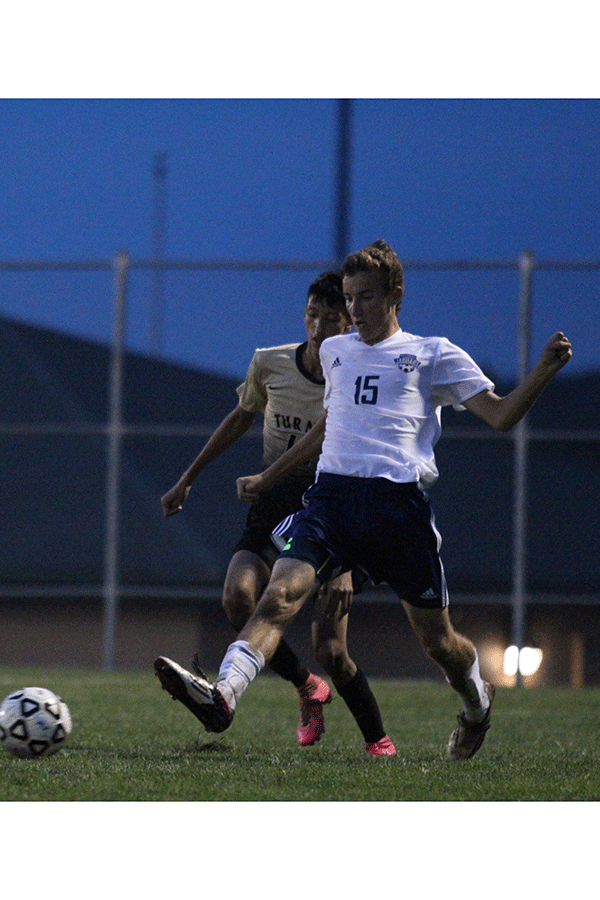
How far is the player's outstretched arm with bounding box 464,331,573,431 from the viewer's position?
4031mm

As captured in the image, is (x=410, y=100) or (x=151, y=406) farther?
(x=410, y=100)

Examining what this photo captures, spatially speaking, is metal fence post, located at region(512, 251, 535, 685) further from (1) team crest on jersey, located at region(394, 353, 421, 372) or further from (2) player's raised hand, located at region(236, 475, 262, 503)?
(1) team crest on jersey, located at region(394, 353, 421, 372)

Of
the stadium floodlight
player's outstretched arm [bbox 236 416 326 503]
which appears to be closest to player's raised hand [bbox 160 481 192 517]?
player's outstretched arm [bbox 236 416 326 503]

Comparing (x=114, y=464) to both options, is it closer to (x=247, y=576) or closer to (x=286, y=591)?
(x=247, y=576)

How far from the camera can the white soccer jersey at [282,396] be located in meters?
5.59

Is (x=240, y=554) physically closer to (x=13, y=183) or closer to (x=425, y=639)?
(x=425, y=639)

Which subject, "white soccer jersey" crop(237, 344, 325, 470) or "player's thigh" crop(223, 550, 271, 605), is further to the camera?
"white soccer jersey" crop(237, 344, 325, 470)

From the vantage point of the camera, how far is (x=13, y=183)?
19.6m

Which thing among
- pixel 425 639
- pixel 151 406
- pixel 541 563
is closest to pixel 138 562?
pixel 151 406

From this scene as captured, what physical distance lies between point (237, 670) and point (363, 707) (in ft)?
4.59

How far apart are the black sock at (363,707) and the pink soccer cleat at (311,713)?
399 millimetres

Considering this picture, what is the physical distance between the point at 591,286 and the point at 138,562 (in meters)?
5.29

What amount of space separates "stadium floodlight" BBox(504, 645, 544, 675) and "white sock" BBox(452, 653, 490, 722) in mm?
6513

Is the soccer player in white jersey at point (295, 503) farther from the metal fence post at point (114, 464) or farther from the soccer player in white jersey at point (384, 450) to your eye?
the metal fence post at point (114, 464)
